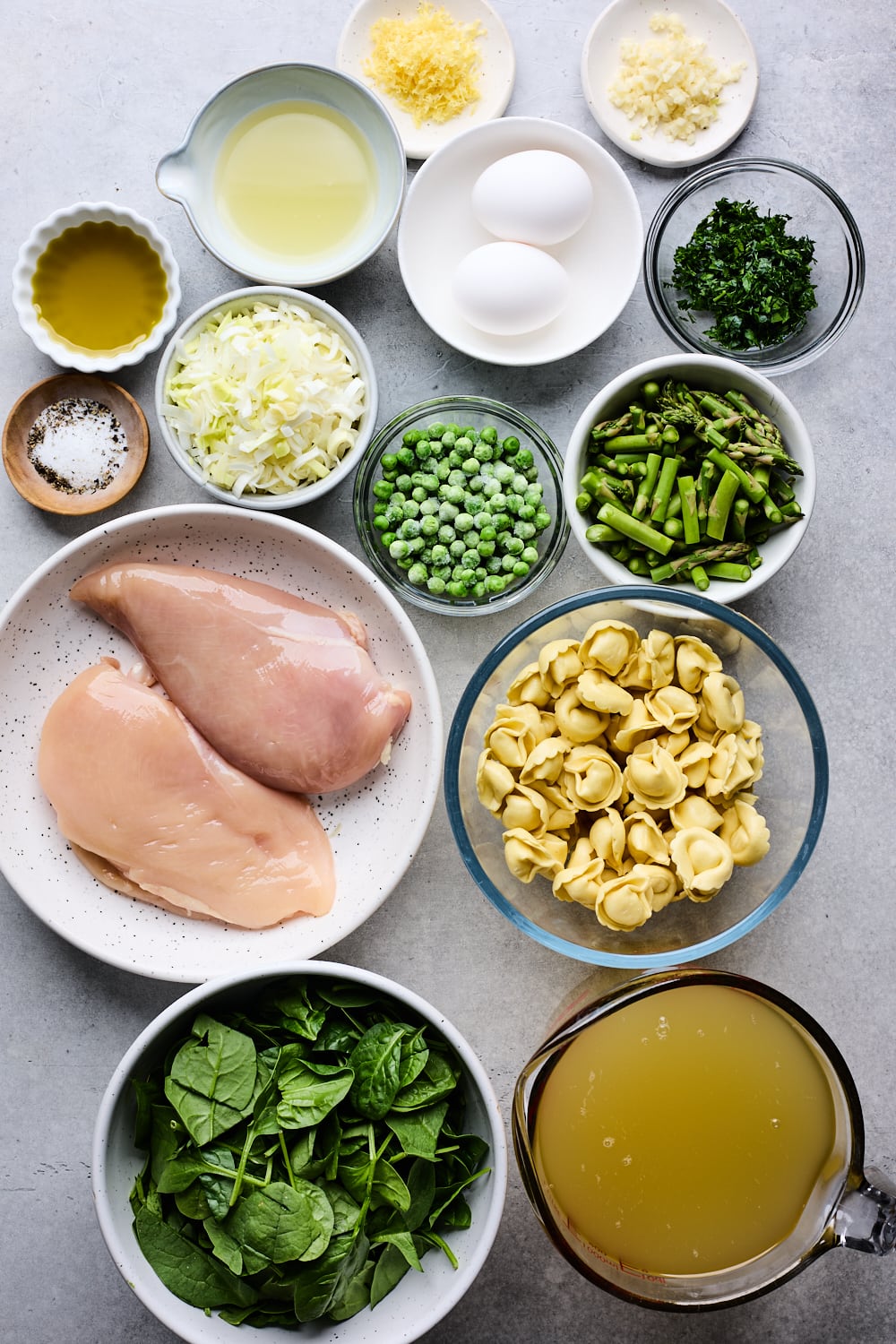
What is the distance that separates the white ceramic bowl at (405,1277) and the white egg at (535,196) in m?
1.33

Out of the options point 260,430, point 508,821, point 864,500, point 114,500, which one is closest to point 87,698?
point 114,500

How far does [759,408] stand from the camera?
5.70ft

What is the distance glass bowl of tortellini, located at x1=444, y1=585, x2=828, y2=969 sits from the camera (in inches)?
58.7

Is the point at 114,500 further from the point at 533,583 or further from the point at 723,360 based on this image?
the point at 723,360

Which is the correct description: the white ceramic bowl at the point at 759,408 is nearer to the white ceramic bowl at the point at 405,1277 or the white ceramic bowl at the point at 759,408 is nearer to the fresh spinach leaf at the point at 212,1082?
the white ceramic bowl at the point at 405,1277

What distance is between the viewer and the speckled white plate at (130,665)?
1676mm

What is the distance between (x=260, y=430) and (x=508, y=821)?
0.79 meters

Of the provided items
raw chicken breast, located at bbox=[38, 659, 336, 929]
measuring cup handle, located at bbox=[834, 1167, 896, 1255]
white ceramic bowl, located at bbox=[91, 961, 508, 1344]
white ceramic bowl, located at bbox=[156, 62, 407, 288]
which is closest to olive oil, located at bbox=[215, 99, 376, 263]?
white ceramic bowl, located at bbox=[156, 62, 407, 288]

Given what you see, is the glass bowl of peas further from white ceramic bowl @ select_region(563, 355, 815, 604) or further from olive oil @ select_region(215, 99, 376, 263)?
olive oil @ select_region(215, 99, 376, 263)

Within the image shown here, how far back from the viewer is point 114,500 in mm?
1762

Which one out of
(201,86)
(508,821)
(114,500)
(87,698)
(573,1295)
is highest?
(201,86)

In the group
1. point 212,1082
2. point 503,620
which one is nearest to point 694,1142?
point 212,1082

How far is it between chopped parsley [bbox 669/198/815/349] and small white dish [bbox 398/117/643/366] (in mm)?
117

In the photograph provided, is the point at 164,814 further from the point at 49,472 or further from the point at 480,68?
the point at 480,68
